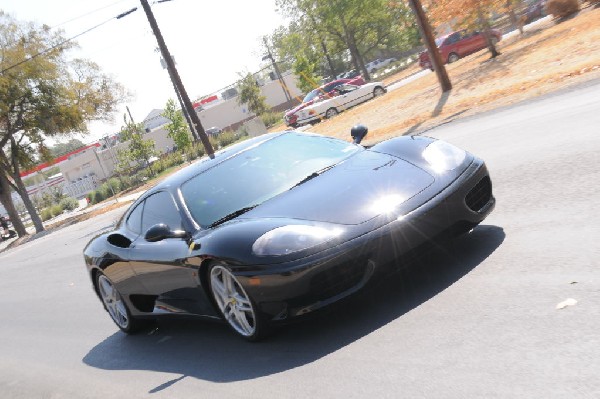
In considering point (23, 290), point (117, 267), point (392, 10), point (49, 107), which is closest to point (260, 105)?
point (392, 10)

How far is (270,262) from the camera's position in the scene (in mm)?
4656

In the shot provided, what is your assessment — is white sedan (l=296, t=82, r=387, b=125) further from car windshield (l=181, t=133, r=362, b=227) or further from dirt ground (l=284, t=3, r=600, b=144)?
car windshield (l=181, t=133, r=362, b=227)

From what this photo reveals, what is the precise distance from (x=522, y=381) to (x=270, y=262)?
1905 mm

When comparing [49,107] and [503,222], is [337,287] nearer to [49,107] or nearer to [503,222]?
[503,222]

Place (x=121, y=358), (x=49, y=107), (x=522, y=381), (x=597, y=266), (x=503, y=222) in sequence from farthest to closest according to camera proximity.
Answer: (x=49, y=107), (x=121, y=358), (x=503, y=222), (x=597, y=266), (x=522, y=381)

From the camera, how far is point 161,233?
18.6 feet

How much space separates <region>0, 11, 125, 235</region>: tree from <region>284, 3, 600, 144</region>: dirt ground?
23.9m

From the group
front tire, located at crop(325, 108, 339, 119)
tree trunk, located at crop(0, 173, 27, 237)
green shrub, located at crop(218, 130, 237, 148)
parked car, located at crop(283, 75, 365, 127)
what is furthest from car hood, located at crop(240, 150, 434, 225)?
green shrub, located at crop(218, 130, 237, 148)

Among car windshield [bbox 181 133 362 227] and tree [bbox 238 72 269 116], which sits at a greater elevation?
tree [bbox 238 72 269 116]

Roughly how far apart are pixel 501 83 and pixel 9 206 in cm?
3662

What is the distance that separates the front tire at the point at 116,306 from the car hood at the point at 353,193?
2.47 m

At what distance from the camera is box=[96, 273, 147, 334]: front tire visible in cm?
727

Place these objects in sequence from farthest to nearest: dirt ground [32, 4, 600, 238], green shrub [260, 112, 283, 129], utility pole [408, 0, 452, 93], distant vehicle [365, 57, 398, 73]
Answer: distant vehicle [365, 57, 398, 73] → green shrub [260, 112, 283, 129] → utility pole [408, 0, 452, 93] → dirt ground [32, 4, 600, 238]

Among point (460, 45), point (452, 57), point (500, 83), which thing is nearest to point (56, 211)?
point (452, 57)
